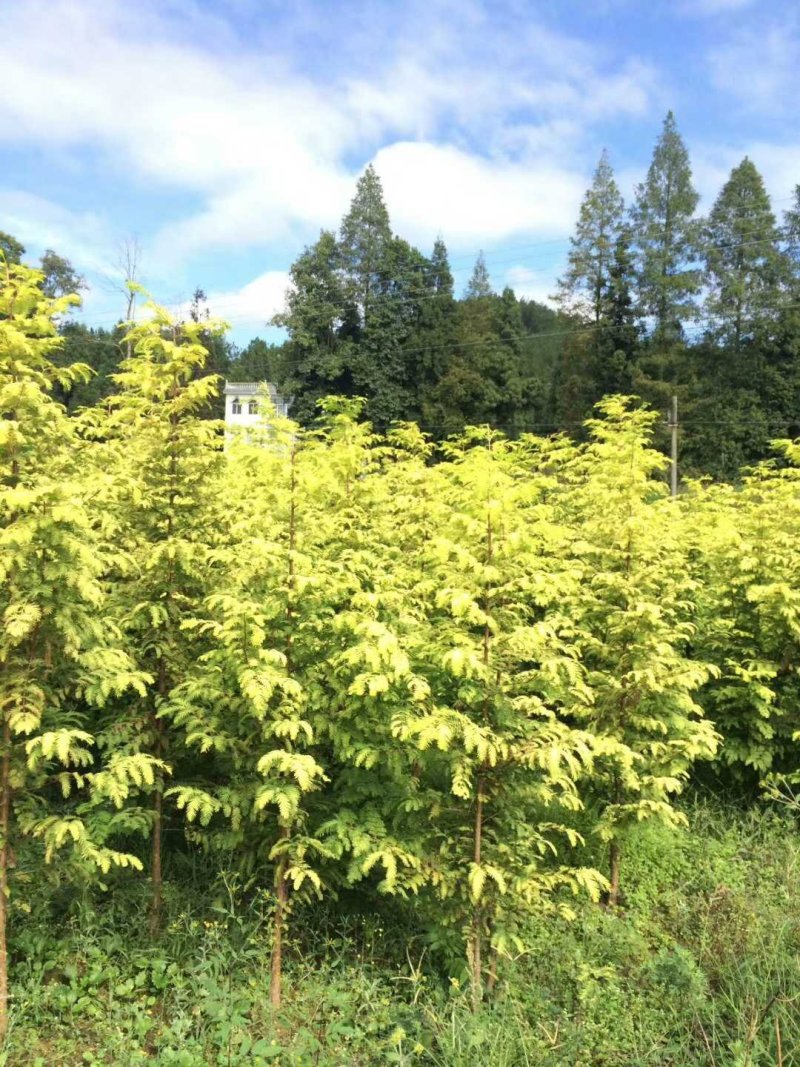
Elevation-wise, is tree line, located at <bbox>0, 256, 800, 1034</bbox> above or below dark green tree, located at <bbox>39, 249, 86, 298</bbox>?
below

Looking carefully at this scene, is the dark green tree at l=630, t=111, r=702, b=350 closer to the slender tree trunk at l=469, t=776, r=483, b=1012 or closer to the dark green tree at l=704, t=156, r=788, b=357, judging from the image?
the dark green tree at l=704, t=156, r=788, b=357

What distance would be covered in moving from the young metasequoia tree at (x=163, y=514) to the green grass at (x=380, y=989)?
34 centimetres

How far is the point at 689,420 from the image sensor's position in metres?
30.1

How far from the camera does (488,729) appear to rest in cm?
335

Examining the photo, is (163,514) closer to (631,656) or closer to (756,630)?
(631,656)

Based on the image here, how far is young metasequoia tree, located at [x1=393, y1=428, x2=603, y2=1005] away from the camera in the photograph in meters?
3.28

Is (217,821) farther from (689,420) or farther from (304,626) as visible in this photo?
(689,420)

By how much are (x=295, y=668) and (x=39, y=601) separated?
46.4 inches

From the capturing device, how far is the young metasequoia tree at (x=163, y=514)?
3.72m

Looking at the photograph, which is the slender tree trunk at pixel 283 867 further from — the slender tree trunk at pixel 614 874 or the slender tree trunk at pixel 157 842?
the slender tree trunk at pixel 614 874

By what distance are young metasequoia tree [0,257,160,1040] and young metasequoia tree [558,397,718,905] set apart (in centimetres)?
260

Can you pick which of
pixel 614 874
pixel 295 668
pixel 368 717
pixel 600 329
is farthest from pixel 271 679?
pixel 600 329

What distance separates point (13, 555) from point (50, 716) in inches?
32.3

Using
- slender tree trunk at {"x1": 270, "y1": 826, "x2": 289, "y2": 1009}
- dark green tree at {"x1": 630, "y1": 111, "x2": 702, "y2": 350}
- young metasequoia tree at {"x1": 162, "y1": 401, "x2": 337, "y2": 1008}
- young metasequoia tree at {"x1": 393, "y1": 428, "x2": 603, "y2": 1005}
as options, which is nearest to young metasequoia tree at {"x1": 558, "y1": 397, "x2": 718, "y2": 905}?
young metasequoia tree at {"x1": 393, "y1": 428, "x2": 603, "y2": 1005}
